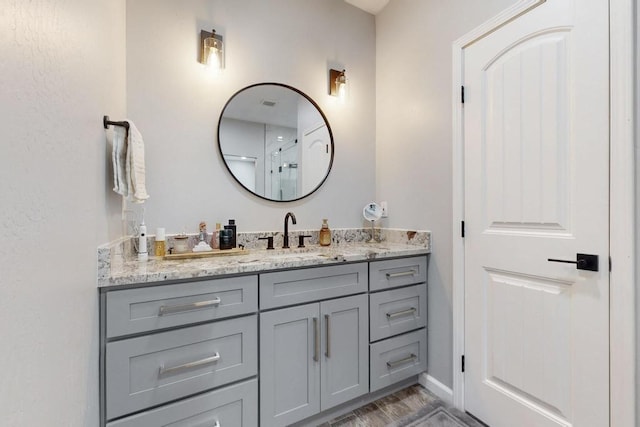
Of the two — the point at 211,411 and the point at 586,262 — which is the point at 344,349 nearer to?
the point at 211,411

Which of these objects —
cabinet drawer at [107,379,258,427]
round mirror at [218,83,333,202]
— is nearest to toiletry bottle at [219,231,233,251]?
round mirror at [218,83,333,202]

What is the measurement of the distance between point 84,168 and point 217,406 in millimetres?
1081

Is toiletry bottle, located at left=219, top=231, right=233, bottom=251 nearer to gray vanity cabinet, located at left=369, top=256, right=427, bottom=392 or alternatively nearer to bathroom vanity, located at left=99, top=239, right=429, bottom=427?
bathroom vanity, located at left=99, top=239, right=429, bottom=427

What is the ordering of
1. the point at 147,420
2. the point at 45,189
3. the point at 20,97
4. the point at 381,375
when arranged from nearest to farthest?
the point at 20,97, the point at 45,189, the point at 147,420, the point at 381,375

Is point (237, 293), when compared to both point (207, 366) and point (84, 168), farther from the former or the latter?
point (84, 168)

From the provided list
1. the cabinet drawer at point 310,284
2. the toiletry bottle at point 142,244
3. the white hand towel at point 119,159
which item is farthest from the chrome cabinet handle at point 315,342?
the white hand towel at point 119,159

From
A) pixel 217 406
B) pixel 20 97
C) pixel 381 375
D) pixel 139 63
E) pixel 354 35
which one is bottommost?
pixel 381 375

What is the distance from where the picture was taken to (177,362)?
3.89 feet

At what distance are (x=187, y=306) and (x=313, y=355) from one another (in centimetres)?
70

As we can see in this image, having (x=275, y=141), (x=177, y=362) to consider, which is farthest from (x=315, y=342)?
(x=275, y=141)

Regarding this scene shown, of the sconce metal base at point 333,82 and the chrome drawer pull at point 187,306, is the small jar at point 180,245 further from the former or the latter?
the sconce metal base at point 333,82

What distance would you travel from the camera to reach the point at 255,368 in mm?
1339

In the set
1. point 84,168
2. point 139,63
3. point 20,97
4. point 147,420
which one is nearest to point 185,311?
point 147,420

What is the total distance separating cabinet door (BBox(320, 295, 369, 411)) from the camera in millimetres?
1544
